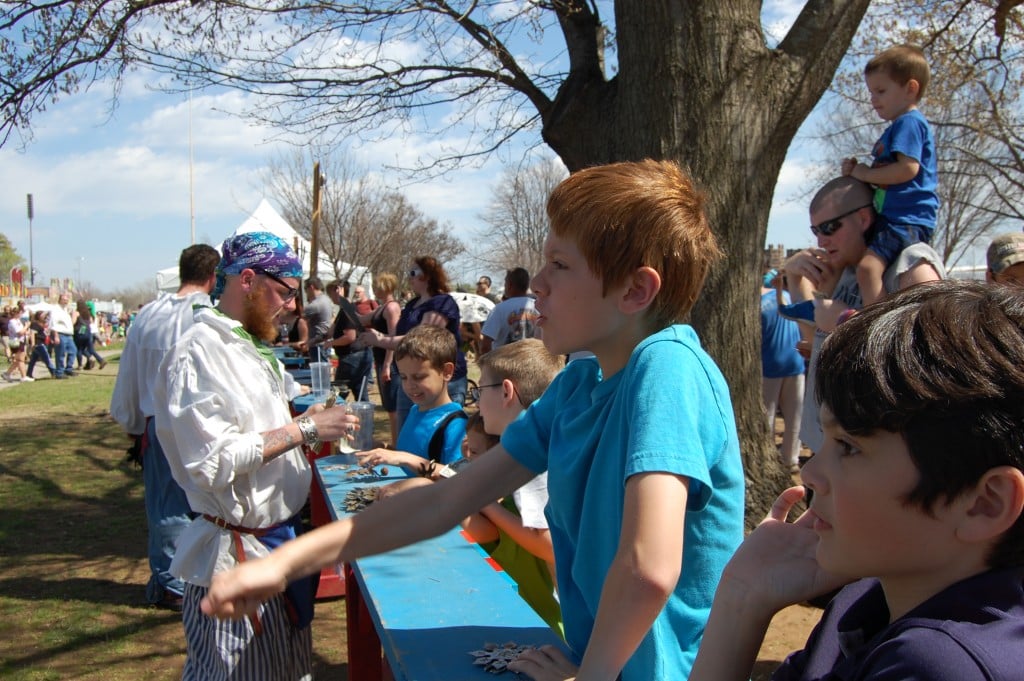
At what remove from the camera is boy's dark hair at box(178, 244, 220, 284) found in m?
5.37

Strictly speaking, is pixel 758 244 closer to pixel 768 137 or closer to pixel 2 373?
pixel 768 137

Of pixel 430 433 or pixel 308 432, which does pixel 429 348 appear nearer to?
pixel 430 433

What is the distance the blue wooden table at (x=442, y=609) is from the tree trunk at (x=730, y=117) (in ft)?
10.0

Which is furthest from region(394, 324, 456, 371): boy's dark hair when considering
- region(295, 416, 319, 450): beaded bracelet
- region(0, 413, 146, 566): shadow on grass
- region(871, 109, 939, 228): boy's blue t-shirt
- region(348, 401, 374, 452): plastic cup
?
region(0, 413, 146, 566): shadow on grass

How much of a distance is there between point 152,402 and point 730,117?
3.93m

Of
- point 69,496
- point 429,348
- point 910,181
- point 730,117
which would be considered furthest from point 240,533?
point 69,496

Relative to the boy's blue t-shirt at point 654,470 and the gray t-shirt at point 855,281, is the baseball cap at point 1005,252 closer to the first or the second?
the gray t-shirt at point 855,281

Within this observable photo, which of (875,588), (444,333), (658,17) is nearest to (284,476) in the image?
(444,333)

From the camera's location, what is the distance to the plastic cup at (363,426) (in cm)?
353

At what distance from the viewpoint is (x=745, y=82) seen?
4.86 meters

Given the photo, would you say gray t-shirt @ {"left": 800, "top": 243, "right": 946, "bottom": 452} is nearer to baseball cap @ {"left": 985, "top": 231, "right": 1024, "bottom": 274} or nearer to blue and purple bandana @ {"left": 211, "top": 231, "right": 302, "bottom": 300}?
baseball cap @ {"left": 985, "top": 231, "right": 1024, "bottom": 274}

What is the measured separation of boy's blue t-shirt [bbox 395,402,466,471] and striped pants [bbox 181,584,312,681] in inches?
38.9

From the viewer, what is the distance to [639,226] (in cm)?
142

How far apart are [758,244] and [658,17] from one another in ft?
5.09
